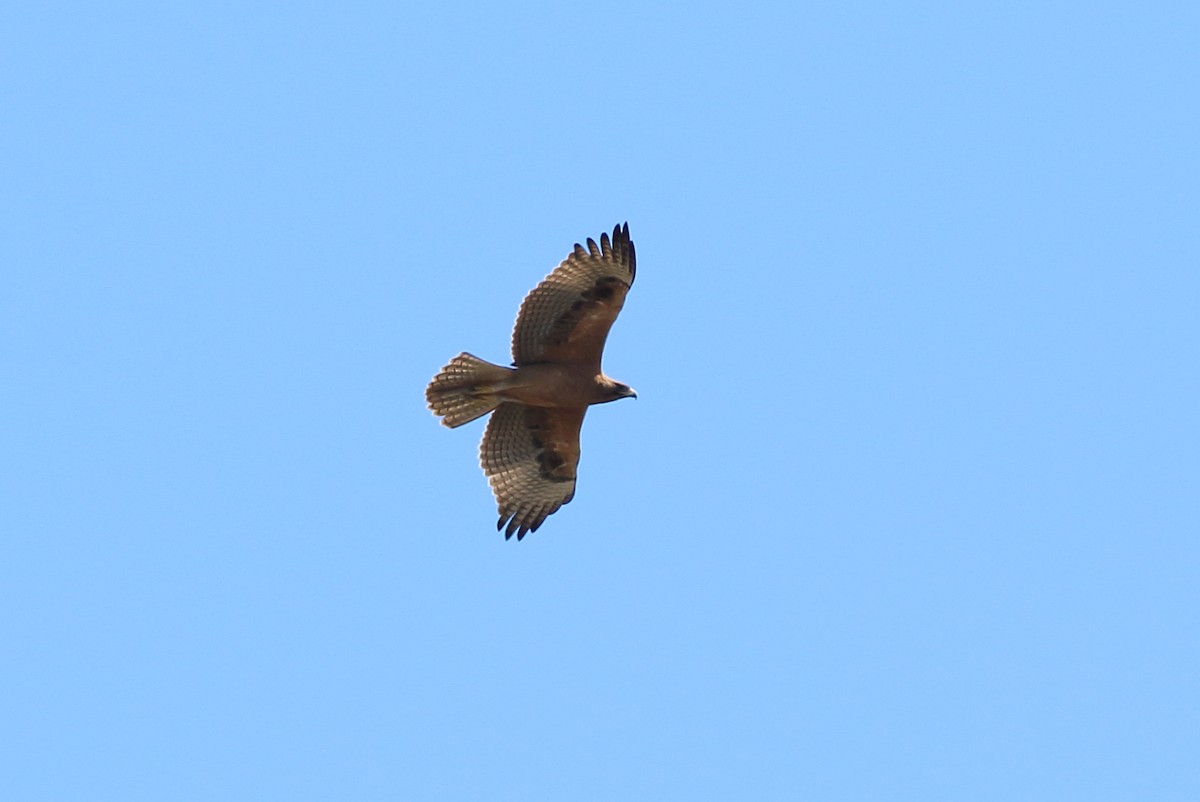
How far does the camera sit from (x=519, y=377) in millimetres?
17750

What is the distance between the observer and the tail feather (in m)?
17.8

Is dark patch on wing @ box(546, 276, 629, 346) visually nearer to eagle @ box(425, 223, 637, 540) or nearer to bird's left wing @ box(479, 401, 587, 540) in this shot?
eagle @ box(425, 223, 637, 540)

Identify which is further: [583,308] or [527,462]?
[527,462]

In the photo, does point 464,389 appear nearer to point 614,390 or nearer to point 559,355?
point 559,355

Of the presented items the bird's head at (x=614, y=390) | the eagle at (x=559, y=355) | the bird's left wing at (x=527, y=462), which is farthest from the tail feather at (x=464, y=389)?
the bird's head at (x=614, y=390)

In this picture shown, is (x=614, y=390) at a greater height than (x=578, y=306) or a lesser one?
lesser

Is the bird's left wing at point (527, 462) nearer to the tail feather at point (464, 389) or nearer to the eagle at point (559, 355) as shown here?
the eagle at point (559, 355)

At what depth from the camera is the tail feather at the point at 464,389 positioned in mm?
17766

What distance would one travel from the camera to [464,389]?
17938 millimetres

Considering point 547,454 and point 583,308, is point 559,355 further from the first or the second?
point 547,454

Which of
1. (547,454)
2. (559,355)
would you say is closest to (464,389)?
(559,355)

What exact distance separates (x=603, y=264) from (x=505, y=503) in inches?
91.4

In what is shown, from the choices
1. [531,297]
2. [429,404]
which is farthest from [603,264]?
[429,404]

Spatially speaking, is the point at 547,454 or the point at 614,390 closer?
the point at 614,390
